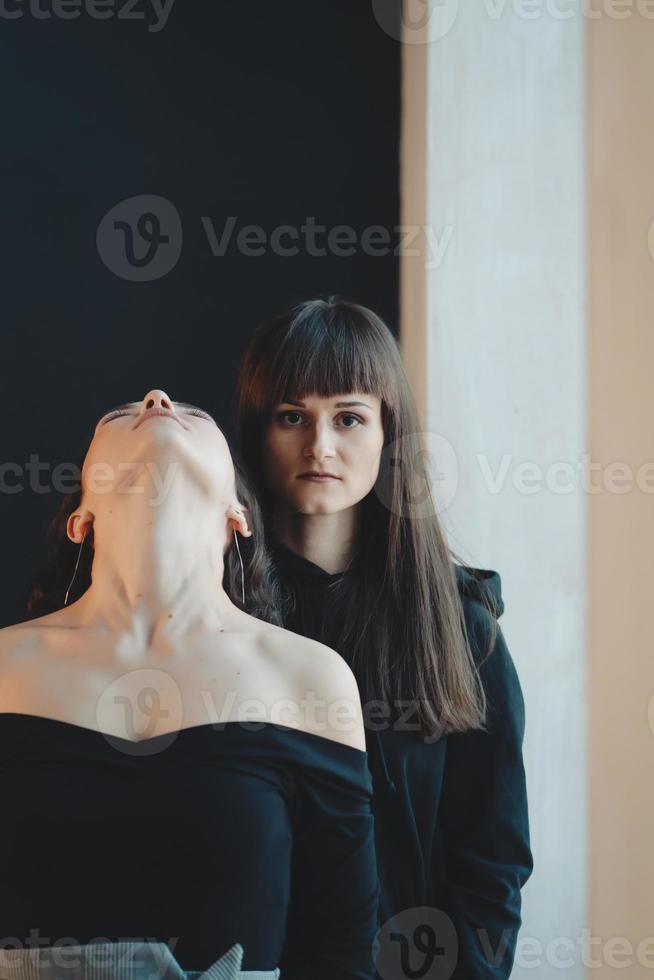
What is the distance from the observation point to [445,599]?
1.41 m

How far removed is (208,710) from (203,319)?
39.6 inches

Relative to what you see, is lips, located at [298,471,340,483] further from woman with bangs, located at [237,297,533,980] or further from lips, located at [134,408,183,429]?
lips, located at [134,408,183,429]

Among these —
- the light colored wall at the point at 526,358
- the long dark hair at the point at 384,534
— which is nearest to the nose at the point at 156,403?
the long dark hair at the point at 384,534

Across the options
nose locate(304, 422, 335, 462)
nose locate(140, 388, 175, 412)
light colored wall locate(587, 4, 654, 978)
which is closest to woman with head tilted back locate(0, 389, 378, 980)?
nose locate(140, 388, 175, 412)

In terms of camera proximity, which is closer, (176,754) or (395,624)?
(176,754)

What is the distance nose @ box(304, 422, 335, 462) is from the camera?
1.32 metres

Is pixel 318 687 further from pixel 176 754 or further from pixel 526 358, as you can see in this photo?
pixel 526 358

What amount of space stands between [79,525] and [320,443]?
1.02ft

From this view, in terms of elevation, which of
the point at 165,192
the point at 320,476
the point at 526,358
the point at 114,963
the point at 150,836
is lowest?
the point at 114,963

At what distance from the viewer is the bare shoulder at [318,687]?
3.61 ft

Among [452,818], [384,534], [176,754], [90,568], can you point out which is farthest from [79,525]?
[452,818]

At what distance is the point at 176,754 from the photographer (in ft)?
3.41

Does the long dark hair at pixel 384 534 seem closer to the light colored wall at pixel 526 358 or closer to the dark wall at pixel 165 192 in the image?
the light colored wall at pixel 526 358

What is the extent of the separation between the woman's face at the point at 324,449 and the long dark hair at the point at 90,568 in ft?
0.28
